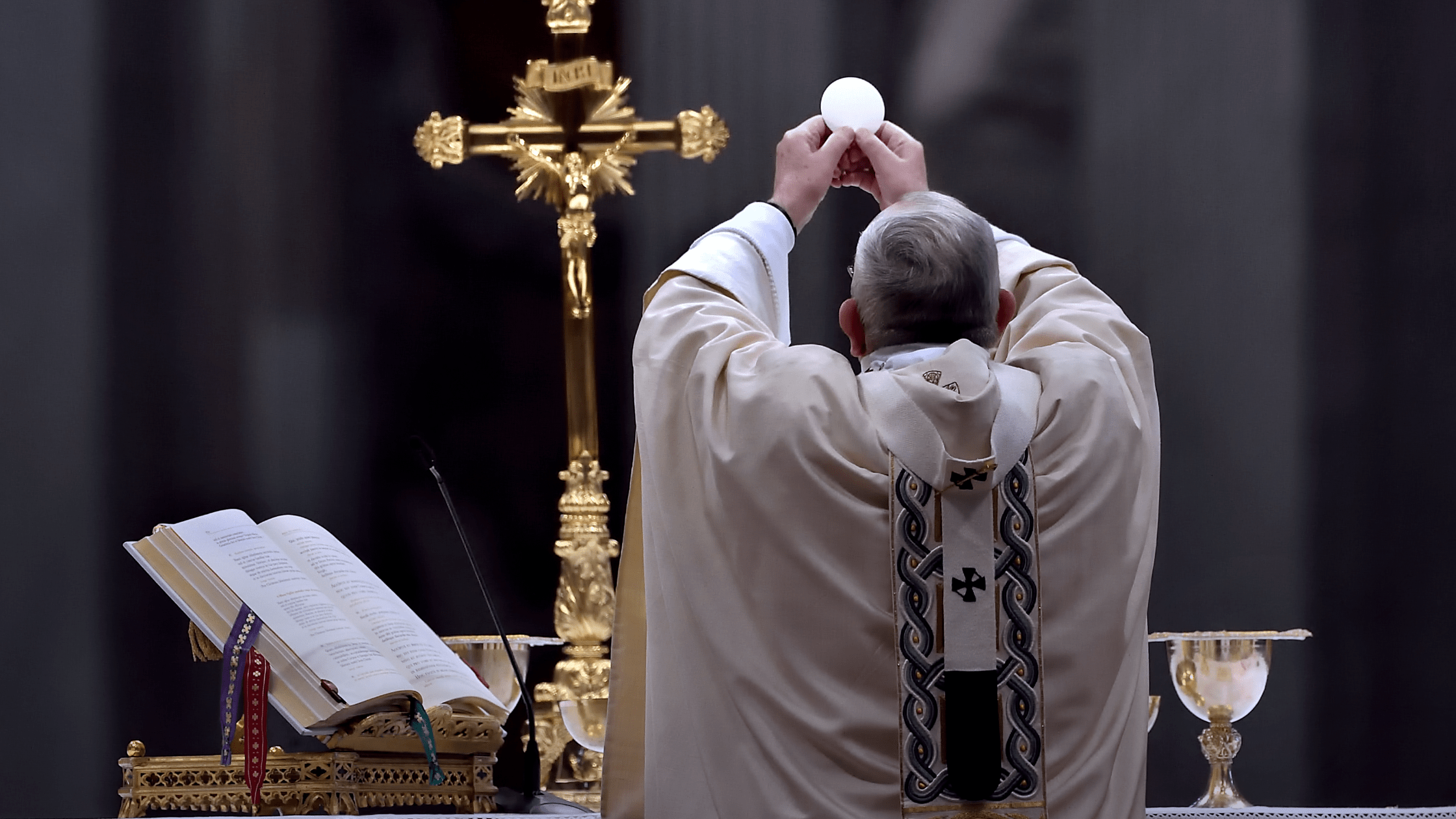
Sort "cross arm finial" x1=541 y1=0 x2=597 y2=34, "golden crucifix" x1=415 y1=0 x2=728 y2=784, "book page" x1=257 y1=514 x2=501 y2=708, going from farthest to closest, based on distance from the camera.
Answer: "cross arm finial" x1=541 y1=0 x2=597 y2=34, "golden crucifix" x1=415 y1=0 x2=728 y2=784, "book page" x1=257 y1=514 x2=501 y2=708

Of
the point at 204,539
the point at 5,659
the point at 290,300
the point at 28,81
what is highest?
the point at 28,81

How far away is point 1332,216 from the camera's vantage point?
14.7 feet

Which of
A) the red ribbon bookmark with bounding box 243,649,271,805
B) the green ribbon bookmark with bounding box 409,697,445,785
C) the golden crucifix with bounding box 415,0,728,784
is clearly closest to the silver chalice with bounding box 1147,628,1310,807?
the golden crucifix with bounding box 415,0,728,784

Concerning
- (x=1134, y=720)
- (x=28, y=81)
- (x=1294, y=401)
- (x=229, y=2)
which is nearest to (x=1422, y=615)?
(x=1294, y=401)

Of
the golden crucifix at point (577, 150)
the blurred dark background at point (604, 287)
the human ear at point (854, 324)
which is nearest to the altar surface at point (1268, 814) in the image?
the human ear at point (854, 324)

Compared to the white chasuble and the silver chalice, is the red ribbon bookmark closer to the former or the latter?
the white chasuble

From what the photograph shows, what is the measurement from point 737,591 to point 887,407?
312mm

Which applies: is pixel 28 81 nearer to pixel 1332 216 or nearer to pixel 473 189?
pixel 473 189

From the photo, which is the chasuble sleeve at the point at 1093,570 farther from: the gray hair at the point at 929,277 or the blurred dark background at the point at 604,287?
the blurred dark background at the point at 604,287

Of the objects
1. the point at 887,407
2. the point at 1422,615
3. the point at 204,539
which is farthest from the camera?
the point at 1422,615

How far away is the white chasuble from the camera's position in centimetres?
209

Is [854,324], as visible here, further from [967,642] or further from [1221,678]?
[1221,678]

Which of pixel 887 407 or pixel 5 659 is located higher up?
pixel 887 407

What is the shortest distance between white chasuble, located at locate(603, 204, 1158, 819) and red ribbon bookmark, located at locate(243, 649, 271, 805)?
66cm
